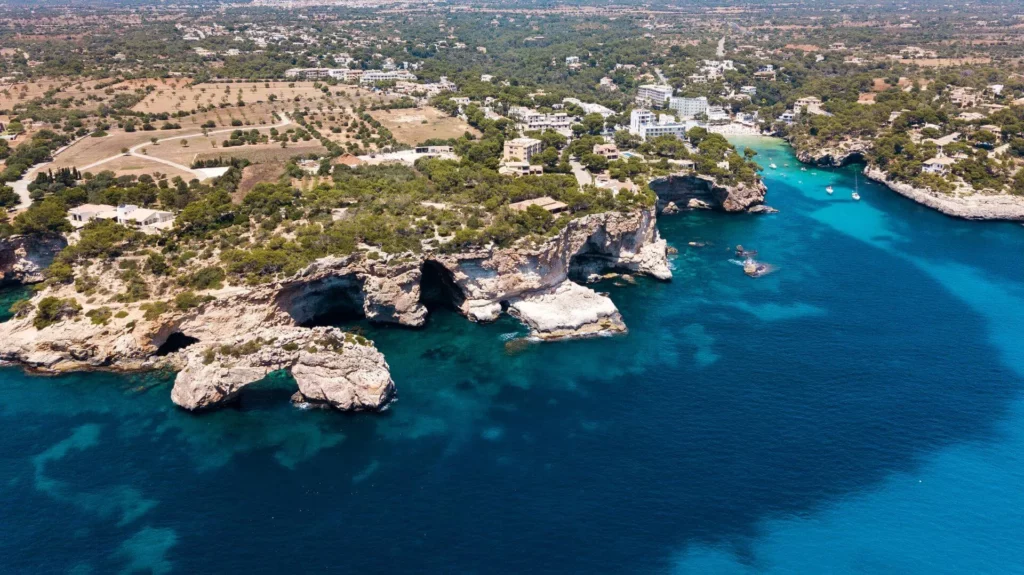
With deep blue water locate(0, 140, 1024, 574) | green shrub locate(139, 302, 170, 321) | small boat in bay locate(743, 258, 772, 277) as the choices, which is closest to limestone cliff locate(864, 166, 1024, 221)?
deep blue water locate(0, 140, 1024, 574)

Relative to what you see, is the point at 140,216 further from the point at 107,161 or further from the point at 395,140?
the point at 395,140

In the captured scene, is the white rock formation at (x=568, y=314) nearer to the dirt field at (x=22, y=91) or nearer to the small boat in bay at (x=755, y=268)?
the small boat in bay at (x=755, y=268)

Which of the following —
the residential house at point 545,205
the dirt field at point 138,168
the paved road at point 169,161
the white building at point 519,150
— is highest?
the white building at point 519,150

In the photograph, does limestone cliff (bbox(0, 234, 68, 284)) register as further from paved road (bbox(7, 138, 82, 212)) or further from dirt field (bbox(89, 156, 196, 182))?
dirt field (bbox(89, 156, 196, 182))

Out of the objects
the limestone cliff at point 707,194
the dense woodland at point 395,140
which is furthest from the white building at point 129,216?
the limestone cliff at point 707,194

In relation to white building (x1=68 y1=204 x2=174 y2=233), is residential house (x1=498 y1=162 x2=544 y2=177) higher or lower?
higher

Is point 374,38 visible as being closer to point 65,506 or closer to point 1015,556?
point 65,506
